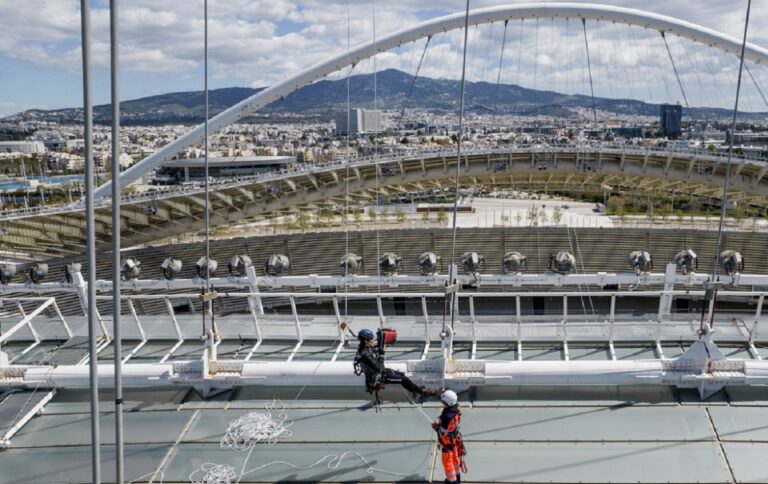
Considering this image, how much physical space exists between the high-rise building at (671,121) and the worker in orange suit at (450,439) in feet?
316

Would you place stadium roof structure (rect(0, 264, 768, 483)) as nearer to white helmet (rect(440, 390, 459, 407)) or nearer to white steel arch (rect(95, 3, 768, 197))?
white helmet (rect(440, 390, 459, 407))

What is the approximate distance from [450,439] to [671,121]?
106868 mm

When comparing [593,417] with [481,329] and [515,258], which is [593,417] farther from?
[515,258]

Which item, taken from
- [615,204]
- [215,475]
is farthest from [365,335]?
[615,204]

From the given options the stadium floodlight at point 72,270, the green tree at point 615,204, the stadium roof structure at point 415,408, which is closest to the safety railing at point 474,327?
the stadium roof structure at point 415,408

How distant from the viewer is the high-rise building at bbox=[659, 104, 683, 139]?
93.5 metres

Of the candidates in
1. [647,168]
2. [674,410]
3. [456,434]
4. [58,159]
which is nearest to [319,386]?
[456,434]

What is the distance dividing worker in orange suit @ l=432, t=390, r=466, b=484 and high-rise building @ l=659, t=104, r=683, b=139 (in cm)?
9643

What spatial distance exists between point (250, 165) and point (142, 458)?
298ft

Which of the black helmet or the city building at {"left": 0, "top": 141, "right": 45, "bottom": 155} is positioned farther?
the city building at {"left": 0, "top": 141, "right": 45, "bottom": 155}

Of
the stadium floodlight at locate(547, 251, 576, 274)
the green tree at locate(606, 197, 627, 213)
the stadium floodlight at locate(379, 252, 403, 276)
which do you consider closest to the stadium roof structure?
the stadium floodlight at locate(547, 251, 576, 274)

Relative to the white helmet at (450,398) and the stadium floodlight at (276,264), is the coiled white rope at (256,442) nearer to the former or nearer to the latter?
the white helmet at (450,398)

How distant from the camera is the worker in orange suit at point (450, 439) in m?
5.07

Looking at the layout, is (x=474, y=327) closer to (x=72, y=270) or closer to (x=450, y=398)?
(x=450, y=398)
